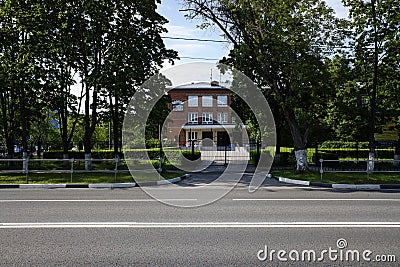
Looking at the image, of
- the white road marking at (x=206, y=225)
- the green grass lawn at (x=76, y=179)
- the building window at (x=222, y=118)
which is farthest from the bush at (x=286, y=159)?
the white road marking at (x=206, y=225)

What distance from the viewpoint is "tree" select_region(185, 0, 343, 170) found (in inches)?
673

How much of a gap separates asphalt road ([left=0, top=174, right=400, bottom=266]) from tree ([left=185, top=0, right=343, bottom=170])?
805 centimetres

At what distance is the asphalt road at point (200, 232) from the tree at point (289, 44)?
8.05 m

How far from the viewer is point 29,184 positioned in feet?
46.2

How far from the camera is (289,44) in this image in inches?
669

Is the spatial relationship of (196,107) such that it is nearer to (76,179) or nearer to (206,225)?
(76,179)

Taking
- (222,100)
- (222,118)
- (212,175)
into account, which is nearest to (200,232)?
(212,175)

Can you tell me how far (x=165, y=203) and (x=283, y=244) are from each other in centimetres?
446

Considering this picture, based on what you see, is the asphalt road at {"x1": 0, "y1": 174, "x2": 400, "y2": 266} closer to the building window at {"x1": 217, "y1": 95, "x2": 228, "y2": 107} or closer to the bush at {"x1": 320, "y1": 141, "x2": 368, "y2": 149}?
the building window at {"x1": 217, "y1": 95, "x2": 228, "y2": 107}

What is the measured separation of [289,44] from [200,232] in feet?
41.5

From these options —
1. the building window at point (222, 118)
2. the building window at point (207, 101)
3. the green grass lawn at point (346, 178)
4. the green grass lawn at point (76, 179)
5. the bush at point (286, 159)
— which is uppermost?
the building window at point (207, 101)

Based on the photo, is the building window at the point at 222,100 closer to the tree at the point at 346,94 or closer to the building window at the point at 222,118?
the building window at the point at 222,118

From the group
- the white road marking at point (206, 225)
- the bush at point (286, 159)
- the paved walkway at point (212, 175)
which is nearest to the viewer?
the white road marking at point (206, 225)

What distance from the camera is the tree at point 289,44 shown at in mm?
17094
